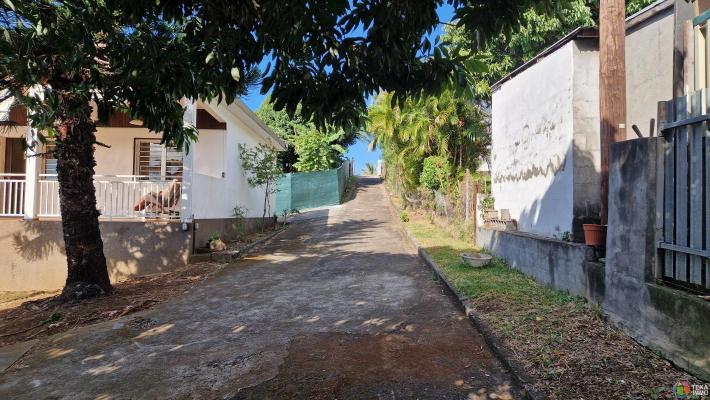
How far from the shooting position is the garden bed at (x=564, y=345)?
335cm

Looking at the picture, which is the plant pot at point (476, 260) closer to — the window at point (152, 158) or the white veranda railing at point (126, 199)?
the white veranda railing at point (126, 199)

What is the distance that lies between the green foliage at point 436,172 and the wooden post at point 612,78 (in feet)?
30.9

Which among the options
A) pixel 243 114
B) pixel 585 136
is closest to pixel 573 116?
pixel 585 136

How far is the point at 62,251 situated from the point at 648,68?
11888 millimetres

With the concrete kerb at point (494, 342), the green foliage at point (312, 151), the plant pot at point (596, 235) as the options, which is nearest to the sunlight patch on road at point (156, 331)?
the concrete kerb at point (494, 342)

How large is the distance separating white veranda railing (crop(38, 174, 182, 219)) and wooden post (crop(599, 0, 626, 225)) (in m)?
8.81

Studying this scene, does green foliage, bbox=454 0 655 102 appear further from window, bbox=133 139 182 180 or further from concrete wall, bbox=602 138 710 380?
window, bbox=133 139 182 180

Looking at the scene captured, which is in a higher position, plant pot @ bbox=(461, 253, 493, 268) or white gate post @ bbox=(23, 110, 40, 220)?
white gate post @ bbox=(23, 110, 40, 220)

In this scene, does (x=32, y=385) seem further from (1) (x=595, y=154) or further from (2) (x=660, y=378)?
(1) (x=595, y=154)

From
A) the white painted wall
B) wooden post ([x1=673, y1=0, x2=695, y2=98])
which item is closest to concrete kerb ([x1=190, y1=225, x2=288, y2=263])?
the white painted wall

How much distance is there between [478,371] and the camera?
13.1ft

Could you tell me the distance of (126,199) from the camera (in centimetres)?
1008

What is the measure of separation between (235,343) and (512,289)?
402cm

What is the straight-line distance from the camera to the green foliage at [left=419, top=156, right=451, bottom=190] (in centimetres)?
1527
